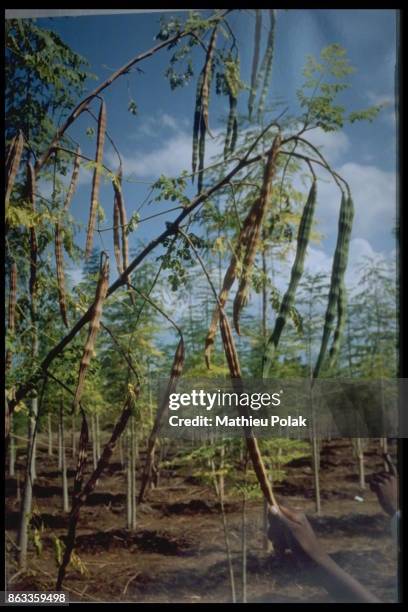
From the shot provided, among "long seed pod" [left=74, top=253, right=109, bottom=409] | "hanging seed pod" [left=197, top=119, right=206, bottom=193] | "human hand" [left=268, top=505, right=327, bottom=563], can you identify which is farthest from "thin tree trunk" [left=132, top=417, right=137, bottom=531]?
"hanging seed pod" [left=197, top=119, right=206, bottom=193]

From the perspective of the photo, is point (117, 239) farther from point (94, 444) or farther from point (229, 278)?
point (94, 444)

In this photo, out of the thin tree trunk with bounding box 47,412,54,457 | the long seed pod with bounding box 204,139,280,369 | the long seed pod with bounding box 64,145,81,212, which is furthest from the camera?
the thin tree trunk with bounding box 47,412,54,457

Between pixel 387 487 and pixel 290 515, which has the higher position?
pixel 387 487

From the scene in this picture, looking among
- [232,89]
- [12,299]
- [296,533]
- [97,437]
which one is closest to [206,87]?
[232,89]

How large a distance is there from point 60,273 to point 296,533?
2.17 m

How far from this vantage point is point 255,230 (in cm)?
325

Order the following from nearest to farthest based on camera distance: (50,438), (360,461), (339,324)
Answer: (339,324) → (360,461) → (50,438)

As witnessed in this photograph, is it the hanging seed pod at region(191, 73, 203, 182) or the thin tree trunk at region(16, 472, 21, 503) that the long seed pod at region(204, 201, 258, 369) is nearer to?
the hanging seed pod at region(191, 73, 203, 182)

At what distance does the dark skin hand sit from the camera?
124 inches

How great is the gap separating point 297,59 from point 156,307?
1.73 meters

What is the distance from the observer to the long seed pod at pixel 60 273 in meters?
3.37

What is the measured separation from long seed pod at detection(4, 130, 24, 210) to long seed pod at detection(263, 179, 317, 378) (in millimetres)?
1803

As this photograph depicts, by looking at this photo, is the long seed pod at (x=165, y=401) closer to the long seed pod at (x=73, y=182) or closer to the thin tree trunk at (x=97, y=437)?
the thin tree trunk at (x=97, y=437)
